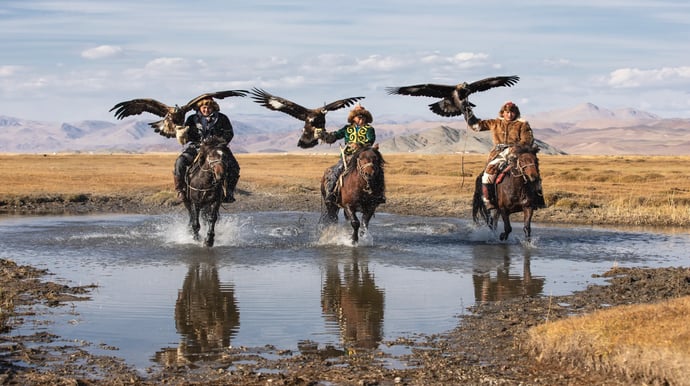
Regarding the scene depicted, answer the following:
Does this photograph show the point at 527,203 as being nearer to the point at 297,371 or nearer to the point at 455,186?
the point at 297,371

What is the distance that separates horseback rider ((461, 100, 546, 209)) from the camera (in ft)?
58.3

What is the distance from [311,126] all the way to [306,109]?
1.14ft

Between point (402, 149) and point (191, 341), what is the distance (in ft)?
586

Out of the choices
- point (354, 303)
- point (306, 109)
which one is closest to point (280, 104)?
point (306, 109)

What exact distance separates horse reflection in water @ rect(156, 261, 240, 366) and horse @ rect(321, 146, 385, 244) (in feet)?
12.6

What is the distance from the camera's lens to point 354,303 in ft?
37.5

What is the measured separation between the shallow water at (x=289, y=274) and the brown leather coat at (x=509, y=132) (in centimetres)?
195

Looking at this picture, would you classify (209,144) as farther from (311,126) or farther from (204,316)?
(204,316)

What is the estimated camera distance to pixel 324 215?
1986 centimetres

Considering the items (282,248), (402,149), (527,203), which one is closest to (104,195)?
(282,248)

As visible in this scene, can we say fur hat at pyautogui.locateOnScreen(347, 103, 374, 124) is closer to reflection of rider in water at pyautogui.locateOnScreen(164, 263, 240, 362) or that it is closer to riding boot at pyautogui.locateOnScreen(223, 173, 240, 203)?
riding boot at pyautogui.locateOnScreen(223, 173, 240, 203)

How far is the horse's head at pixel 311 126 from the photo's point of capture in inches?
712

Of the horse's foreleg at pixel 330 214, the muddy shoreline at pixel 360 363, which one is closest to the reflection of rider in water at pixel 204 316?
the muddy shoreline at pixel 360 363

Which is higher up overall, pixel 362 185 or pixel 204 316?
pixel 362 185
